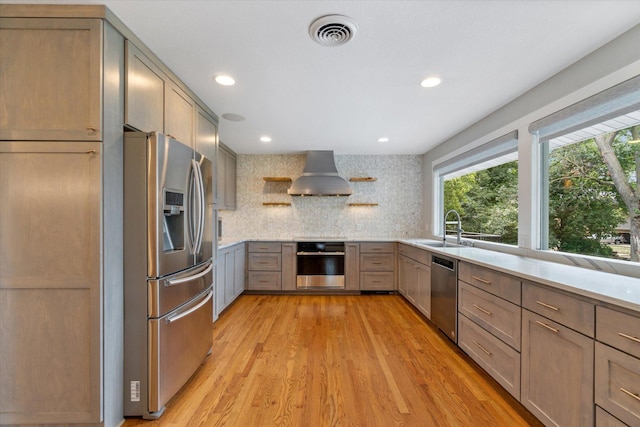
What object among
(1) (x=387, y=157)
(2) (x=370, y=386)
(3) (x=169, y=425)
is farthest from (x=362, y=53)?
(1) (x=387, y=157)

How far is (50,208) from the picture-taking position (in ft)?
4.81

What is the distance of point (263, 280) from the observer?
4324 mm

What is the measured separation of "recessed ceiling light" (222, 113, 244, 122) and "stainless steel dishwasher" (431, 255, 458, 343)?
273 cm

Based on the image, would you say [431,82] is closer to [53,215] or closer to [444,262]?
[444,262]

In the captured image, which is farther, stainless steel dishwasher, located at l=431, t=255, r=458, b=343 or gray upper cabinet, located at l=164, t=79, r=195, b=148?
stainless steel dishwasher, located at l=431, t=255, r=458, b=343

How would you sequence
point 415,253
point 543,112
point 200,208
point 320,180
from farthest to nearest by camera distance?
point 320,180 → point 415,253 → point 543,112 → point 200,208

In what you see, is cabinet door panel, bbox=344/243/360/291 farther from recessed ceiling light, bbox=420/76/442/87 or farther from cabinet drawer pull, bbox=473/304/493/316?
recessed ceiling light, bbox=420/76/442/87

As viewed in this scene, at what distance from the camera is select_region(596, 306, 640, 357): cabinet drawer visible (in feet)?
3.56

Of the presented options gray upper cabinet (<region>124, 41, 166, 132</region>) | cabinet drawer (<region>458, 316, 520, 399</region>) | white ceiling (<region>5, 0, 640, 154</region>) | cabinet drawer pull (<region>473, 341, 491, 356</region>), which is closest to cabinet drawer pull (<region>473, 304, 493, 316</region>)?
cabinet drawer (<region>458, 316, 520, 399</region>)

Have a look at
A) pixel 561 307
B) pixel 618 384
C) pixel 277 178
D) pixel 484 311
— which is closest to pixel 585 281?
pixel 561 307

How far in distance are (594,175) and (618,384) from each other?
4.98 ft

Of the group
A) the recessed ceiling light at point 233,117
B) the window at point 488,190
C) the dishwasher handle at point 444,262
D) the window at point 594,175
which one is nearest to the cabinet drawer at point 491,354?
the dishwasher handle at point 444,262

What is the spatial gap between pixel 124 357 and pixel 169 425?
49cm

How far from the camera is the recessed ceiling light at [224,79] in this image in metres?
2.19
